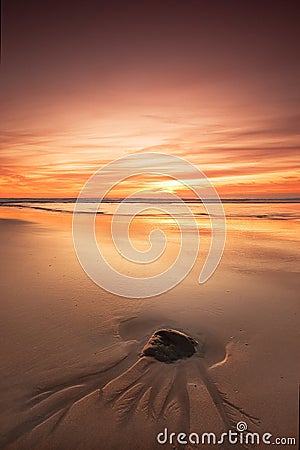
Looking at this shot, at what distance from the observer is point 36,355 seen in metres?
3.84

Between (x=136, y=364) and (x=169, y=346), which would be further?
(x=169, y=346)

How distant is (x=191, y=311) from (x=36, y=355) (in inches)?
96.6

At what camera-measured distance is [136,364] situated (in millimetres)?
3750

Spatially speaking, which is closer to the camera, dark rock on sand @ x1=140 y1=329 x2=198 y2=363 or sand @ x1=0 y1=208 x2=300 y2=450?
sand @ x1=0 y1=208 x2=300 y2=450

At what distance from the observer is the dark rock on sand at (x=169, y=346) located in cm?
388

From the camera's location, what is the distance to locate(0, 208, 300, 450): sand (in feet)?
9.59

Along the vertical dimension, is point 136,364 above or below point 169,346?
below

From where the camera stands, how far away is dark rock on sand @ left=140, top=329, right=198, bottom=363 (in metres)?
3.88

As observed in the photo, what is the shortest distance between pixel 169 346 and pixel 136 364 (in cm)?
49

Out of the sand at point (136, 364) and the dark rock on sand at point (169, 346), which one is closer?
the sand at point (136, 364)

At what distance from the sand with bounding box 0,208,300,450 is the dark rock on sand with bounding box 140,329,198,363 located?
84 mm

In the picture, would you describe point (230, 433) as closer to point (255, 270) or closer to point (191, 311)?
point (191, 311)

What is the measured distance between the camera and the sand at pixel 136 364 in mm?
2924

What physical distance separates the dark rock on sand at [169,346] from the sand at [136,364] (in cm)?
8
